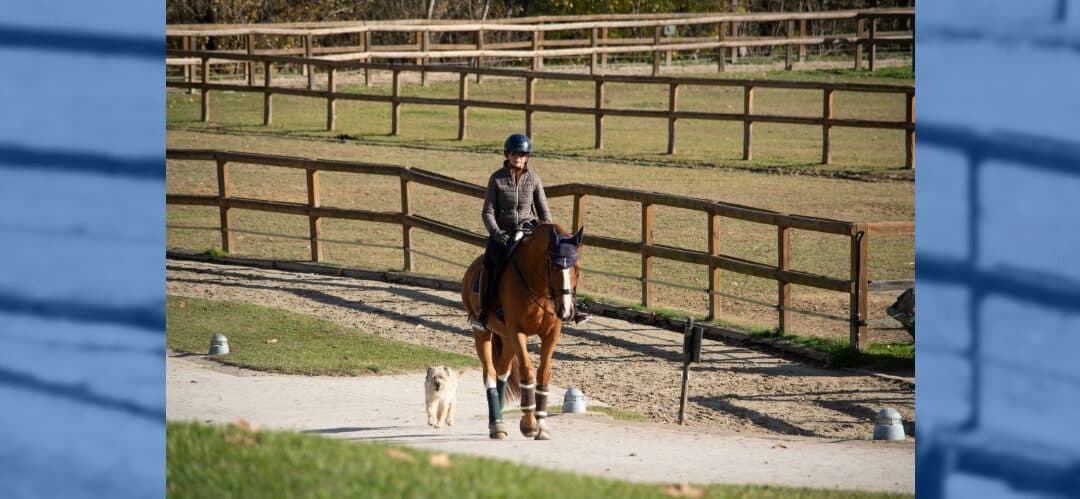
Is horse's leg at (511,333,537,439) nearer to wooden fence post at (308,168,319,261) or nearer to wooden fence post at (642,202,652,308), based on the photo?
wooden fence post at (642,202,652,308)

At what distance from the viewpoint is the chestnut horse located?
8.73 metres

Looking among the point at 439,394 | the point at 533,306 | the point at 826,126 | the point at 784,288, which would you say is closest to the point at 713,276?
the point at 784,288

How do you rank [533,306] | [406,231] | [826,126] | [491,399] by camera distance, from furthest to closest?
[826,126] → [406,231] → [491,399] → [533,306]

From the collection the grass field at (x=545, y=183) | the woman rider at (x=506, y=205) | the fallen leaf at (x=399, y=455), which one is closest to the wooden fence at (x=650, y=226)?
the grass field at (x=545, y=183)

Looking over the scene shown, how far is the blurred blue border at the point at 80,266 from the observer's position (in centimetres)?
574

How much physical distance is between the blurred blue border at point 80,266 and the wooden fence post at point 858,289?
24.2ft

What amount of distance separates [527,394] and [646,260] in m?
5.36

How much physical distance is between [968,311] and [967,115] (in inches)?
31.8

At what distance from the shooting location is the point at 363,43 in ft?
98.4

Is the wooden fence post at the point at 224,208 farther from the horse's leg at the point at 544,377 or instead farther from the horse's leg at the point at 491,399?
the horse's leg at the point at 544,377

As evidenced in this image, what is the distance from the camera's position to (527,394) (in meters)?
9.06

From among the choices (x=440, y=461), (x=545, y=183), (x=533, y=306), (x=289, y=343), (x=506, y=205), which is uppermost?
(x=506, y=205)

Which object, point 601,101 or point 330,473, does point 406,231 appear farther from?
point 330,473

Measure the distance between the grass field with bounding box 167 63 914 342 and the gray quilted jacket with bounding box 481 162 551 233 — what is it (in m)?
4.59
